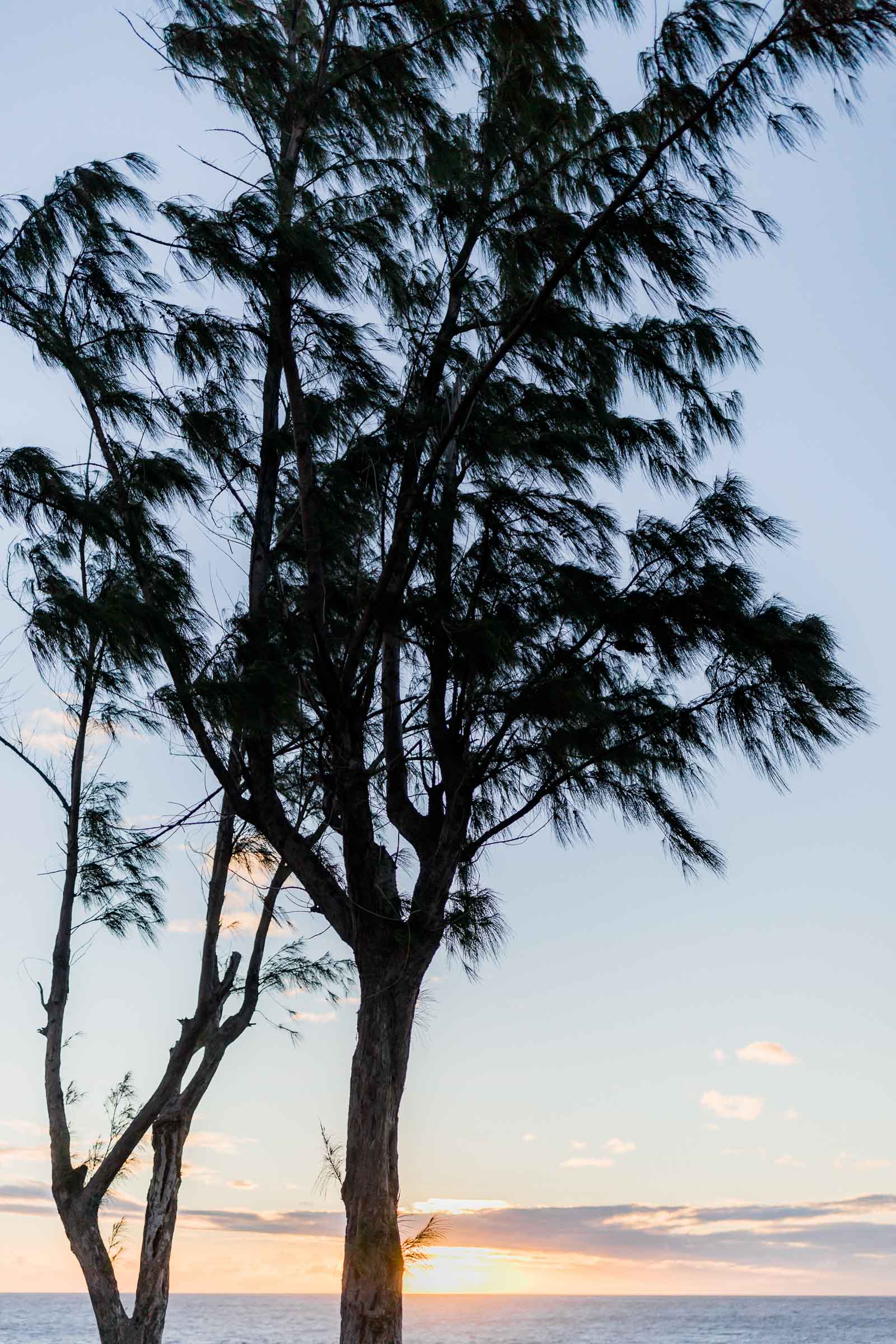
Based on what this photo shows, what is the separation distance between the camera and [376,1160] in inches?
249

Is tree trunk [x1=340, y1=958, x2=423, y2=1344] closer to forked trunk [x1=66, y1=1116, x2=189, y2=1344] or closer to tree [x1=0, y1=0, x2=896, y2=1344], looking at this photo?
tree [x1=0, y1=0, x2=896, y2=1344]

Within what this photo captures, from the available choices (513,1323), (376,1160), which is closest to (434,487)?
(376,1160)

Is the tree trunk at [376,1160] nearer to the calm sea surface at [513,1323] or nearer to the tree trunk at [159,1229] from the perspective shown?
the tree trunk at [159,1229]

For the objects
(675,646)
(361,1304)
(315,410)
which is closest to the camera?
(361,1304)

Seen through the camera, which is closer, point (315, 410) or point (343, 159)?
point (343, 159)

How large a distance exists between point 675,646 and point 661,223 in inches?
86.7

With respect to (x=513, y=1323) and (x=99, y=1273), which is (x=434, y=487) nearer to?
(x=99, y=1273)

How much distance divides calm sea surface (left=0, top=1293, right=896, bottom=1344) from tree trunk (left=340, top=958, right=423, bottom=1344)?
39.7 metres

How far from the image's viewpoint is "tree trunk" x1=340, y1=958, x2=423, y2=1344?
20.3ft

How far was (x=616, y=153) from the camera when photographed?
6.38m

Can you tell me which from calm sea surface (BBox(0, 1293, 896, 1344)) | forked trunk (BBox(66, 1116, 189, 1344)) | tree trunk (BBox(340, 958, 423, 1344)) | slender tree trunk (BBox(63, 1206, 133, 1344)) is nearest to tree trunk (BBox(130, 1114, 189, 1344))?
forked trunk (BBox(66, 1116, 189, 1344))

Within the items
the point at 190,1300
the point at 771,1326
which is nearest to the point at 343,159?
the point at 771,1326

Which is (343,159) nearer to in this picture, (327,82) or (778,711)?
(327,82)

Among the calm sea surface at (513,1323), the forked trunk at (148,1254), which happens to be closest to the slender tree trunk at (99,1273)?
the forked trunk at (148,1254)
